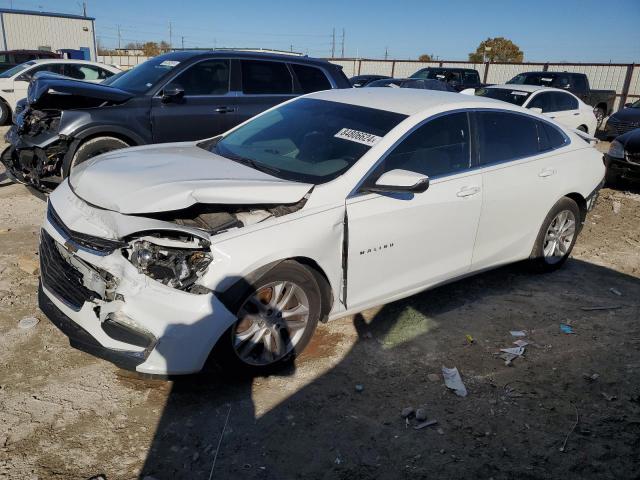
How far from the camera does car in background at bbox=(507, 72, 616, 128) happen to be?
1609 centimetres

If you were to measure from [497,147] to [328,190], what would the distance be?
5.92 ft

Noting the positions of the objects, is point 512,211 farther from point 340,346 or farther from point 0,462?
point 0,462

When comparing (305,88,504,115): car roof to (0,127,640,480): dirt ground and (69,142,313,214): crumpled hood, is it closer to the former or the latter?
(69,142,313,214): crumpled hood

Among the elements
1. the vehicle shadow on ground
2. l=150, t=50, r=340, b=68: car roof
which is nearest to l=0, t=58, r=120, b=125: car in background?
l=150, t=50, r=340, b=68: car roof

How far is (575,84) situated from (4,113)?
16997mm

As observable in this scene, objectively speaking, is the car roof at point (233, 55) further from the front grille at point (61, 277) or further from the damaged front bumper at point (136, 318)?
the damaged front bumper at point (136, 318)

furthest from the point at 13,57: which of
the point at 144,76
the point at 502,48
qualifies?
the point at 502,48

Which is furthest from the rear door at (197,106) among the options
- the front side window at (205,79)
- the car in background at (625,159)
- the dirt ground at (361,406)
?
the car in background at (625,159)

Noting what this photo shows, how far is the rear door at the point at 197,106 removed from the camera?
643 centimetres

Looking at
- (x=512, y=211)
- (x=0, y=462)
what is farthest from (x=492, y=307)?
(x=0, y=462)

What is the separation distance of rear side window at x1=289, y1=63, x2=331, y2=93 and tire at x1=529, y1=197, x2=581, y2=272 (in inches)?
151

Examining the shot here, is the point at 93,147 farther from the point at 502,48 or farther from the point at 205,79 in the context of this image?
the point at 502,48

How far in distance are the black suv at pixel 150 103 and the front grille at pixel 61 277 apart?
9.37ft

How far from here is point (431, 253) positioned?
12.7 ft
